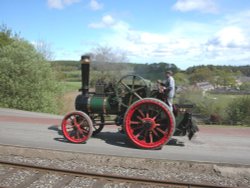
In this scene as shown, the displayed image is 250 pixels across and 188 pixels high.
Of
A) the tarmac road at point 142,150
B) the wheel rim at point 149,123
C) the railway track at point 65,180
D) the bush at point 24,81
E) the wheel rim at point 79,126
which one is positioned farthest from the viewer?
the bush at point 24,81

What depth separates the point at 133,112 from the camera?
943 cm

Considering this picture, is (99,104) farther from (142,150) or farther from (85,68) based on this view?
(142,150)

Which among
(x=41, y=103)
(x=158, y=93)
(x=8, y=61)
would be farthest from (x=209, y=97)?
(x=158, y=93)

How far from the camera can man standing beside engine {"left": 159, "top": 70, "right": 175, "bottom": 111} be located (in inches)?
377

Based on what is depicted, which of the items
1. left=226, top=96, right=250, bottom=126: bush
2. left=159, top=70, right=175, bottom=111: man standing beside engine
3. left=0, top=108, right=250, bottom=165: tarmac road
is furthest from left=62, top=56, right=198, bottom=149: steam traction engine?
left=226, top=96, right=250, bottom=126: bush

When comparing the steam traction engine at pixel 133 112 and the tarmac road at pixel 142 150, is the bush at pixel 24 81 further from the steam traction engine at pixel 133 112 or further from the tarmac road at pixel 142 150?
the steam traction engine at pixel 133 112

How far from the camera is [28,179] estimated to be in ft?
23.6

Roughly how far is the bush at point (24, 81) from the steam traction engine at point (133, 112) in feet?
48.1

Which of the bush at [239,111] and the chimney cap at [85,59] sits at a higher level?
the chimney cap at [85,59]

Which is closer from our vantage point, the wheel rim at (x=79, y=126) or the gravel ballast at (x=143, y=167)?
the gravel ballast at (x=143, y=167)

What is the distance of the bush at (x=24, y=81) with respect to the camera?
2408cm

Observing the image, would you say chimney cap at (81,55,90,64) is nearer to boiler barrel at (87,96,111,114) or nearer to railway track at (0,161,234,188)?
boiler barrel at (87,96,111,114)

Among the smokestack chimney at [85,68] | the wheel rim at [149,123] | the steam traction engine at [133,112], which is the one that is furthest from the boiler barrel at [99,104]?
the wheel rim at [149,123]

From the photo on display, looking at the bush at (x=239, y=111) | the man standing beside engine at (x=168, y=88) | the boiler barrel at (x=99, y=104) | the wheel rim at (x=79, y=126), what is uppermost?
the man standing beside engine at (x=168, y=88)
